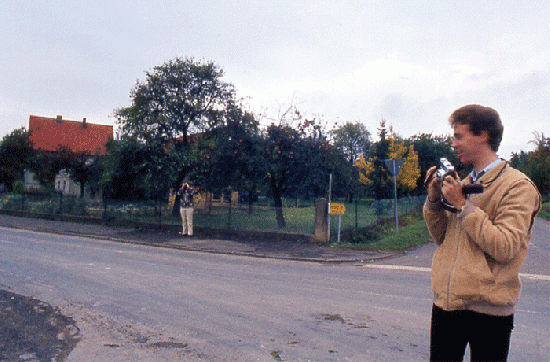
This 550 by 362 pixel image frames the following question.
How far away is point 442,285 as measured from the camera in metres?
2.29

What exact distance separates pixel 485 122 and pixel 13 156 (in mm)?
42118

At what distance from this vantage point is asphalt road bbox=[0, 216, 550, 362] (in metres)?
4.54

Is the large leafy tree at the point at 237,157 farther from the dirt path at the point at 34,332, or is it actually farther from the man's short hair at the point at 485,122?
the man's short hair at the point at 485,122

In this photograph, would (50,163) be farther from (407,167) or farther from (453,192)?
(453,192)

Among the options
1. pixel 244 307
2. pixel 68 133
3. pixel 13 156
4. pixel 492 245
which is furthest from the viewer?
pixel 68 133

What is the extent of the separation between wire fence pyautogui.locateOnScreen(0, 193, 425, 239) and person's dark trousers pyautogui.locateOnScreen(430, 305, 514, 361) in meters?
12.8

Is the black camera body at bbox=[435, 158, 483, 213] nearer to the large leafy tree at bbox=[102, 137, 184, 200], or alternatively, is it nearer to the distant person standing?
the distant person standing

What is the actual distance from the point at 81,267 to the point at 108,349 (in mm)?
5242

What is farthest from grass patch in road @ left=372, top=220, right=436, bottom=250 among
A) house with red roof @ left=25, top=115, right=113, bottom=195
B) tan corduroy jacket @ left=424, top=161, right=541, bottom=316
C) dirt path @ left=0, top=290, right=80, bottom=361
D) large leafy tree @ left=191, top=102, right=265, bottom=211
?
house with red roof @ left=25, top=115, right=113, bottom=195

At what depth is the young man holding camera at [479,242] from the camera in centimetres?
208

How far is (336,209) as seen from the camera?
46.7 feet

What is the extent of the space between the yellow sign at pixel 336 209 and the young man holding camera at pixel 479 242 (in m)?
11.8

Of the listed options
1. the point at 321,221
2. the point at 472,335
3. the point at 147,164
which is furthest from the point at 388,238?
the point at 472,335

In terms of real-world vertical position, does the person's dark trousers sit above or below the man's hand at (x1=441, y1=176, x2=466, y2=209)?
below
